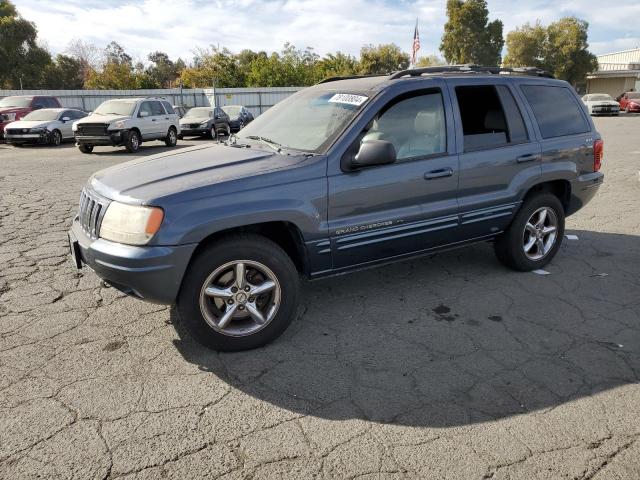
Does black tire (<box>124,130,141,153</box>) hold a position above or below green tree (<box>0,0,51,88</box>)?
below

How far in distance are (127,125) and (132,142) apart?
0.52m

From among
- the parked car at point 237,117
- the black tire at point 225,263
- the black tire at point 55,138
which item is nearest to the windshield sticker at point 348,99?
the black tire at point 225,263

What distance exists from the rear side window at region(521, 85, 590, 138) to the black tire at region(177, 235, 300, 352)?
2908 mm

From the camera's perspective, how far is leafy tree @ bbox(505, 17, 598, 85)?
49.2 metres

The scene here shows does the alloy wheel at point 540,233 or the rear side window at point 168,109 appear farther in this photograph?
the rear side window at point 168,109

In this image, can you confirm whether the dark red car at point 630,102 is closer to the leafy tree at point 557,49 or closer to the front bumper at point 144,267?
the leafy tree at point 557,49

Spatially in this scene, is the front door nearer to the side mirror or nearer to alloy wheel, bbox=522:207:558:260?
the side mirror

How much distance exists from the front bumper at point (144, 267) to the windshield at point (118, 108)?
13813mm

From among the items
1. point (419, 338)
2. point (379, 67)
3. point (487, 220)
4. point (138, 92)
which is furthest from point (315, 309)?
point (379, 67)

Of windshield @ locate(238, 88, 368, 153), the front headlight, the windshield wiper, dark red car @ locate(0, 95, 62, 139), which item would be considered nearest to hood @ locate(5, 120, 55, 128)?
dark red car @ locate(0, 95, 62, 139)

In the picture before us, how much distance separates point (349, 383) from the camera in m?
3.00

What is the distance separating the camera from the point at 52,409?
2734 millimetres

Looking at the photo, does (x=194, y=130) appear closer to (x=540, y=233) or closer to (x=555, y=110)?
(x=555, y=110)

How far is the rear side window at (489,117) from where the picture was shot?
4.22 metres
